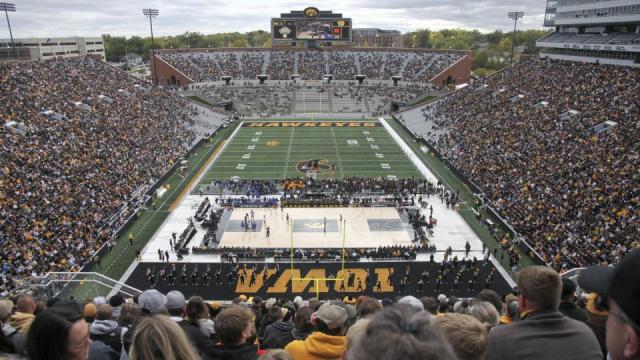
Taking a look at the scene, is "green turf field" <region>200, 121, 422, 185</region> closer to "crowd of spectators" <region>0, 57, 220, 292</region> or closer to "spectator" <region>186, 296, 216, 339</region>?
"crowd of spectators" <region>0, 57, 220, 292</region>

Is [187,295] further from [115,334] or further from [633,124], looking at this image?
[633,124]

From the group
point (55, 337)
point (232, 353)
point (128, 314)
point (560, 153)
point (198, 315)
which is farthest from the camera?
point (560, 153)

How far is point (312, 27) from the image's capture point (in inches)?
3009

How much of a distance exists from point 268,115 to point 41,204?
3961 cm

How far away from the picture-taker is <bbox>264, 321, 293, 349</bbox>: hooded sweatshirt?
19.0 ft

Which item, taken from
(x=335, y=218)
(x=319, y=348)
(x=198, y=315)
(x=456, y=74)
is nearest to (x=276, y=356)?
(x=319, y=348)

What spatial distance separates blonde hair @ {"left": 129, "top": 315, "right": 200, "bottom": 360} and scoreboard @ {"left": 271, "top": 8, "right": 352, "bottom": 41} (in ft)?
256

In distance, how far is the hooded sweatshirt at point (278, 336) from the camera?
228 inches

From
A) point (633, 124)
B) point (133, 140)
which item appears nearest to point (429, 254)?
point (633, 124)

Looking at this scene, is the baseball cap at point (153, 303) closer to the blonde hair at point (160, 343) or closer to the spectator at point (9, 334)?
the spectator at point (9, 334)

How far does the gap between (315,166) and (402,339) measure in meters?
34.4

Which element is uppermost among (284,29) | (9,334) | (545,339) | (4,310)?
(284,29)

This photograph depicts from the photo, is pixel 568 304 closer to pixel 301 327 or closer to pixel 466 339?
pixel 466 339

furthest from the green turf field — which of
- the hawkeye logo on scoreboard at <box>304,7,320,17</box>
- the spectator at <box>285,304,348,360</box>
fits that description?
the spectator at <box>285,304,348,360</box>
